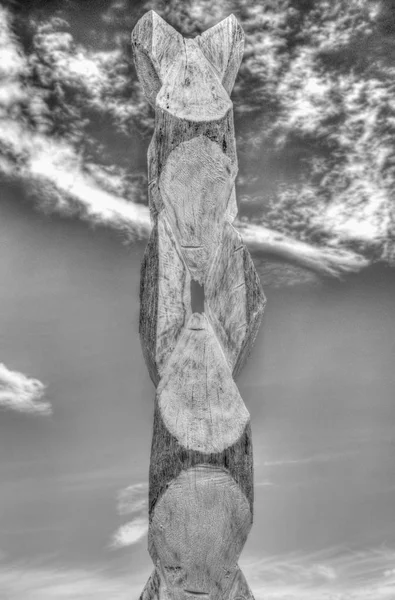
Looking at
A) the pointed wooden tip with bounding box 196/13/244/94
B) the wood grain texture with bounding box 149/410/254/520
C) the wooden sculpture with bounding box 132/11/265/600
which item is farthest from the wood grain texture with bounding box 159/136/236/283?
the wood grain texture with bounding box 149/410/254/520

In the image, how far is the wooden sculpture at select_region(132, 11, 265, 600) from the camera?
13.2ft

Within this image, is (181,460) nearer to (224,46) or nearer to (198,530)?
(198,530)

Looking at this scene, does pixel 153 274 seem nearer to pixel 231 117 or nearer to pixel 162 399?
pixel 162 399

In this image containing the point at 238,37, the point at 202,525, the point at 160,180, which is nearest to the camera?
the point at 202,525

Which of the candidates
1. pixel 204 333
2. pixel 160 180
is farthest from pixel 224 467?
pixel 160 180

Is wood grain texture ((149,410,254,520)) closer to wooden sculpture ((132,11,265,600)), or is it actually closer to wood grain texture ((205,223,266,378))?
wooden sculpture ((132,11,265,600))

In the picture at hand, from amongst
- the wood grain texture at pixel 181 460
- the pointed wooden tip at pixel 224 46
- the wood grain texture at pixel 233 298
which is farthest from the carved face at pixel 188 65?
the wood grain texture at pixel 181 460

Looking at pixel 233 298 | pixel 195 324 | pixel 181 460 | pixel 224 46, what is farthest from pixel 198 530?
pixel 224 46

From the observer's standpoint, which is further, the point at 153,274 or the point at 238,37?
the point at 238,37

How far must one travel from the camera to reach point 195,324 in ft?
14.1

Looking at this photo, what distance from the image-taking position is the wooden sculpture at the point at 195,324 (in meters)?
4.02

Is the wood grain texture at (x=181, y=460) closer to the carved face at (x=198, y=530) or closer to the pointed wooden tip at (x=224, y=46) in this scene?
the carved face at (x=198, y=530)

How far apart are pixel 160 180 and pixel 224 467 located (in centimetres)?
199

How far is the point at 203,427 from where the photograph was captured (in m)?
4.09
